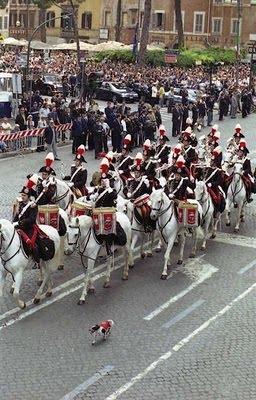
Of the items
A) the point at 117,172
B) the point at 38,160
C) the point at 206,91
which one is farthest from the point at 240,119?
the point at 117,172

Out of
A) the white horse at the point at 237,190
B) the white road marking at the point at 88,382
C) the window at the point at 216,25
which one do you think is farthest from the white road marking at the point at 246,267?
the window at the point at 216,25

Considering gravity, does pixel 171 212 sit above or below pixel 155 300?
above

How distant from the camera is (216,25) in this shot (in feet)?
264

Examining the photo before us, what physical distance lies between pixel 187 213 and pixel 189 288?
1676 millimetres

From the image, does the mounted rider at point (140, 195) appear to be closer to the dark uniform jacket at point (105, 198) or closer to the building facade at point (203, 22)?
the dark uniform jacket at point (105, 198)

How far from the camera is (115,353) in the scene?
1173 centimetres

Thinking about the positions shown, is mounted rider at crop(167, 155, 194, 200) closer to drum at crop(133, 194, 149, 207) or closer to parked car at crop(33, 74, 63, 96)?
drum at crop(133, 194, 149, 207)

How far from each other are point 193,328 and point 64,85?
Answer: 3553 centimetres

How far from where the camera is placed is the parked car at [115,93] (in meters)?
45.4

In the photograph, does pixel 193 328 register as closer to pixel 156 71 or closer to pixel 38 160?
pixel 38 160

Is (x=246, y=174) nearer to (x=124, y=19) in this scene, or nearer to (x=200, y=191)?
(x=200, y=191)

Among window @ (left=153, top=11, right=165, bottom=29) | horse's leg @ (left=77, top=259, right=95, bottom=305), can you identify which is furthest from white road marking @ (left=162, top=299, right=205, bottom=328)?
window @ (left=153, top=11, right=165, bottom=29)

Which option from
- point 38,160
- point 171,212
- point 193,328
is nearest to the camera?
point 193,328

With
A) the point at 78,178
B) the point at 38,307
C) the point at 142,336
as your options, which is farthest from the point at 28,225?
the point at 78,178
